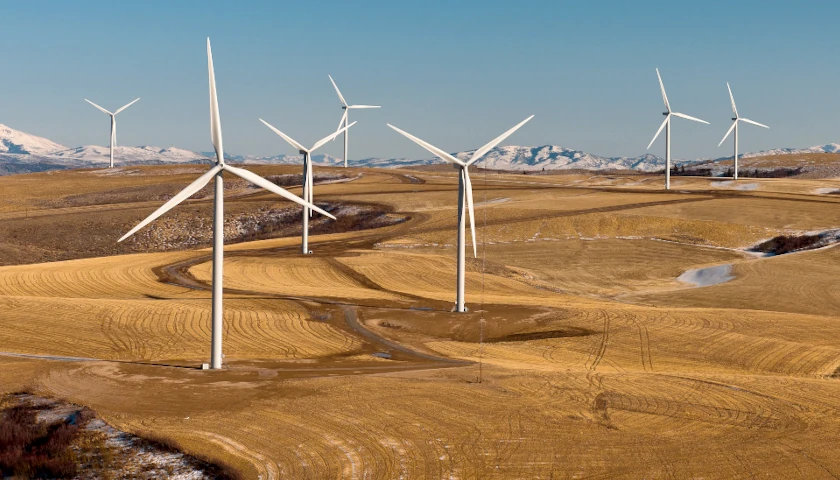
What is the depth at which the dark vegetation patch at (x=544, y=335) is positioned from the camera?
4847cm

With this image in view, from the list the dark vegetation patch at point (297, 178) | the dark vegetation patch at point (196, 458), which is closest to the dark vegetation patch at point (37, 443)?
the dark vegetation patch at point (196, 458)

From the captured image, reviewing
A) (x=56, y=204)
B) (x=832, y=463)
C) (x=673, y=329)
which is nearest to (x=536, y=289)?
(x=673, y=329)

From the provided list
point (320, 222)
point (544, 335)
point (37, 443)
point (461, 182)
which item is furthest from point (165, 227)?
point (37, 443)

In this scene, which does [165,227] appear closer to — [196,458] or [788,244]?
[788,244]

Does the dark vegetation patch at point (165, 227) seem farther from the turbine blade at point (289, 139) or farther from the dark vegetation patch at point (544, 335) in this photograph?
the dark vegetation patch at point (544, 335)

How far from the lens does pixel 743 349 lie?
148 ft

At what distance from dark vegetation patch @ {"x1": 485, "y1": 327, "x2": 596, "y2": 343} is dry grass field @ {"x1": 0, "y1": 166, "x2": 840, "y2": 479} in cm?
13

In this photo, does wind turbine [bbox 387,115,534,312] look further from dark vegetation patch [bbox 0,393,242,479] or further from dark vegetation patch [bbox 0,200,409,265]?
dark vegetation patch [bbox 0,200,409,265]

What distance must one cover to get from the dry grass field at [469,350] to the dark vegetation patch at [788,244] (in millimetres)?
1741

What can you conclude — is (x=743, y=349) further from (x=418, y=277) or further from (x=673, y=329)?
(x=418, y=277)

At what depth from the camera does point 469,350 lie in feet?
149

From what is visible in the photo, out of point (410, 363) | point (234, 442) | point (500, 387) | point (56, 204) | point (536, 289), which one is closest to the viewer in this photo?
point (234, 442)

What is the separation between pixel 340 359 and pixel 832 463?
2328 cm

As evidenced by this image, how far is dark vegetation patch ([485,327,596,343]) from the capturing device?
48.5 meters
